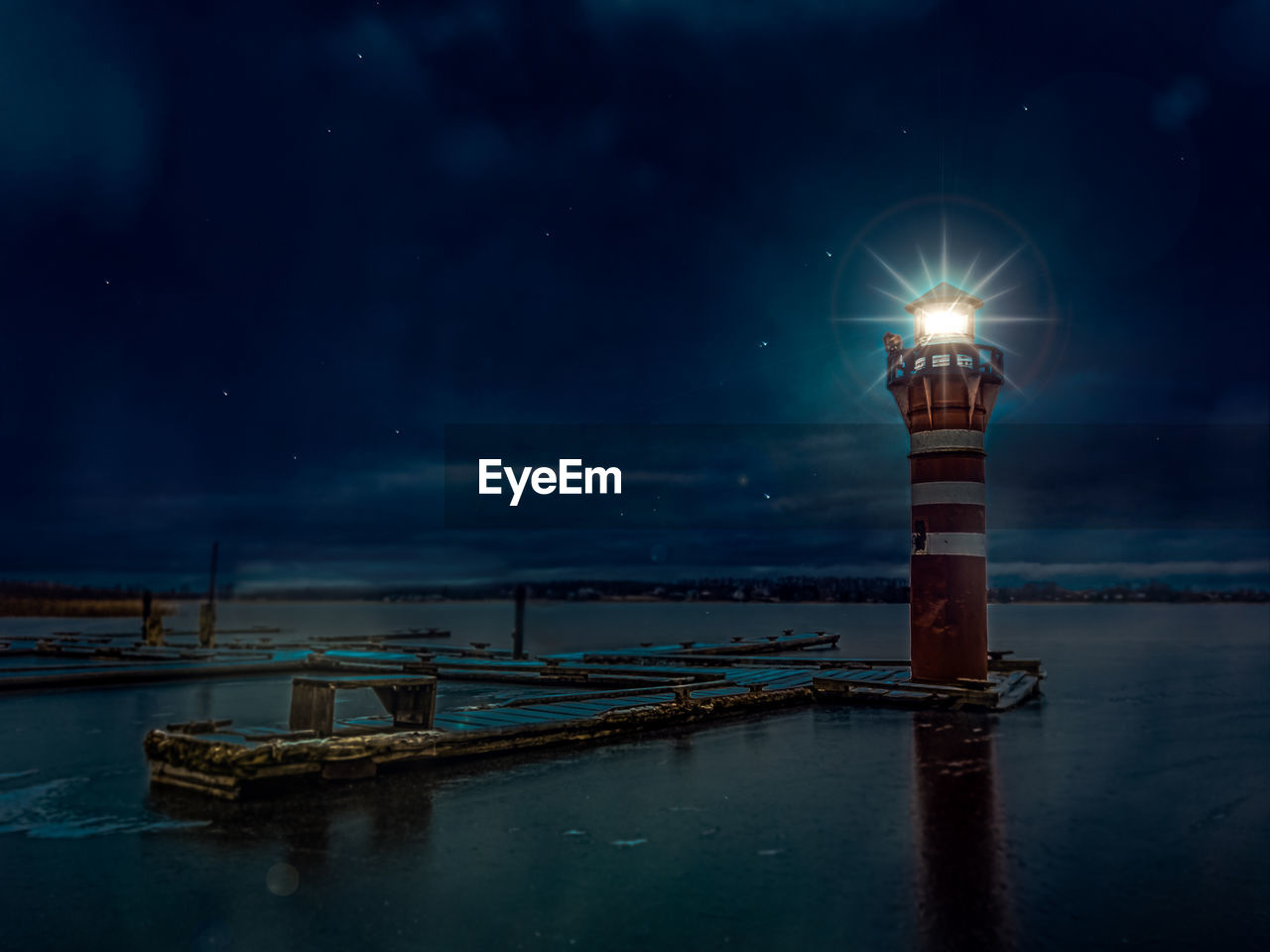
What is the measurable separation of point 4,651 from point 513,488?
108 feet

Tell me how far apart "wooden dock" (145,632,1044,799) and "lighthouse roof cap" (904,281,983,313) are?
9.98m

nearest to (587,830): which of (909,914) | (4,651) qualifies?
(909,914)

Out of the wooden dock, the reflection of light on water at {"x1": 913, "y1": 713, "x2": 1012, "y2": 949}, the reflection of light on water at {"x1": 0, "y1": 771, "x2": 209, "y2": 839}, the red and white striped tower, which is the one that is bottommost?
the reflection of light on water at {"x1": 0, "y1": 771, "x2": 209, "y2": 839}

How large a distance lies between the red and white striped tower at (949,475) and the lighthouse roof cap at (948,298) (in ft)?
0.09

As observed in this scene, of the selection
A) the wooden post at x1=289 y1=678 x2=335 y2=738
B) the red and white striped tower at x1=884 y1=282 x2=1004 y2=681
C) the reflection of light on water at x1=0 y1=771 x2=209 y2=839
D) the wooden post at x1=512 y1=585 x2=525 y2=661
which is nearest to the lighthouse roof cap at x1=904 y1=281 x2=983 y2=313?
the red and white striped tower at x1=884 y1=282 x2=1004 y2=681

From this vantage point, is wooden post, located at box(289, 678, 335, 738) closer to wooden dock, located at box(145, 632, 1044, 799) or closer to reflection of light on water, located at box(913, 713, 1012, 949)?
wooden dock, located at box(145, 632, 1044, 799)

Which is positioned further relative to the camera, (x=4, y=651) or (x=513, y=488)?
(x=4, y=651)

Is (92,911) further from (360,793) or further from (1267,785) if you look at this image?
(1267,785)

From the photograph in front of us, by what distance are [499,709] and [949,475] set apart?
12471mm

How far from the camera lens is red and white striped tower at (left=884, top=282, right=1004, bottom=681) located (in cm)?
2339

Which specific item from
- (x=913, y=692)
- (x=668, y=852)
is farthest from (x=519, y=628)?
(x=668, y=852)

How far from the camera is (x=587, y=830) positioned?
11.9 metres

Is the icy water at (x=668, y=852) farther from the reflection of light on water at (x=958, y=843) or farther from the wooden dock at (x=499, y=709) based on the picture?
the wooden dock at (x=499, y=709)

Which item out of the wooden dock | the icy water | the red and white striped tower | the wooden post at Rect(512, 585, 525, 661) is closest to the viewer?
the icy water
